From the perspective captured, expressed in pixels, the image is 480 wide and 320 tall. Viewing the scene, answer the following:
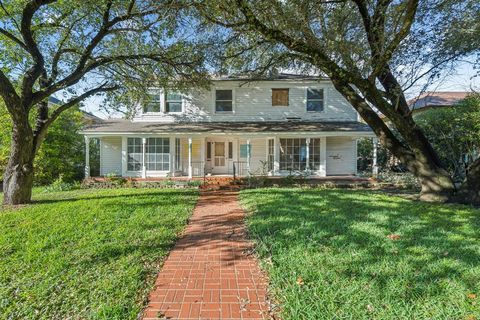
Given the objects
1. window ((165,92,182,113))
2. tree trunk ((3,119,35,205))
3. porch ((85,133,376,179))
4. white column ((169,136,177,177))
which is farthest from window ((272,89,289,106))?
tree trunk ((3,119,35,205))

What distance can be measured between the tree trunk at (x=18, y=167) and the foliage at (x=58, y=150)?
697 cm

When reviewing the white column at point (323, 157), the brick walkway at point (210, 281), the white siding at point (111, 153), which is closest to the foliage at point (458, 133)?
the white column at point (323, 157)

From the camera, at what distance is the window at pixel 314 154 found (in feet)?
50.4

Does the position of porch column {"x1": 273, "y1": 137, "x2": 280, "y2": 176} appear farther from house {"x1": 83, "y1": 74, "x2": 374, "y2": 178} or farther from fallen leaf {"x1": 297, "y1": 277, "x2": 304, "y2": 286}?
fallen leaf {"x1": 297, "y1": 277, "x2": 304, "y2": 286}

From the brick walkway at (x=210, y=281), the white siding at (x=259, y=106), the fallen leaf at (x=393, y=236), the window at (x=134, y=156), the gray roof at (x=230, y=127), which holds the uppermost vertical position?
the white siding at (x=259, y=106)

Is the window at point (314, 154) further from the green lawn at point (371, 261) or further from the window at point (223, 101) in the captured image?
the green lawn at point (371, 261)

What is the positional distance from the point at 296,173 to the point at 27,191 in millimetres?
11342

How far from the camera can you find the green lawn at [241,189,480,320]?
9.87 feet

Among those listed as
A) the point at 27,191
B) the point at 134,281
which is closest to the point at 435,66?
the point at 134,281

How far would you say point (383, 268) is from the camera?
3.84 meters

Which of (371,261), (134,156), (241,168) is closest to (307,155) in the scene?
(241,168)

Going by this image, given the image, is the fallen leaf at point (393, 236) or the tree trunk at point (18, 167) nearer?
the fallen leaf at point (393, 236)

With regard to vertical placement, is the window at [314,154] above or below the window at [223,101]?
below

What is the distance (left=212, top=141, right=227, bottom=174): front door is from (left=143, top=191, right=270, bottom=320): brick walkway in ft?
32.5
